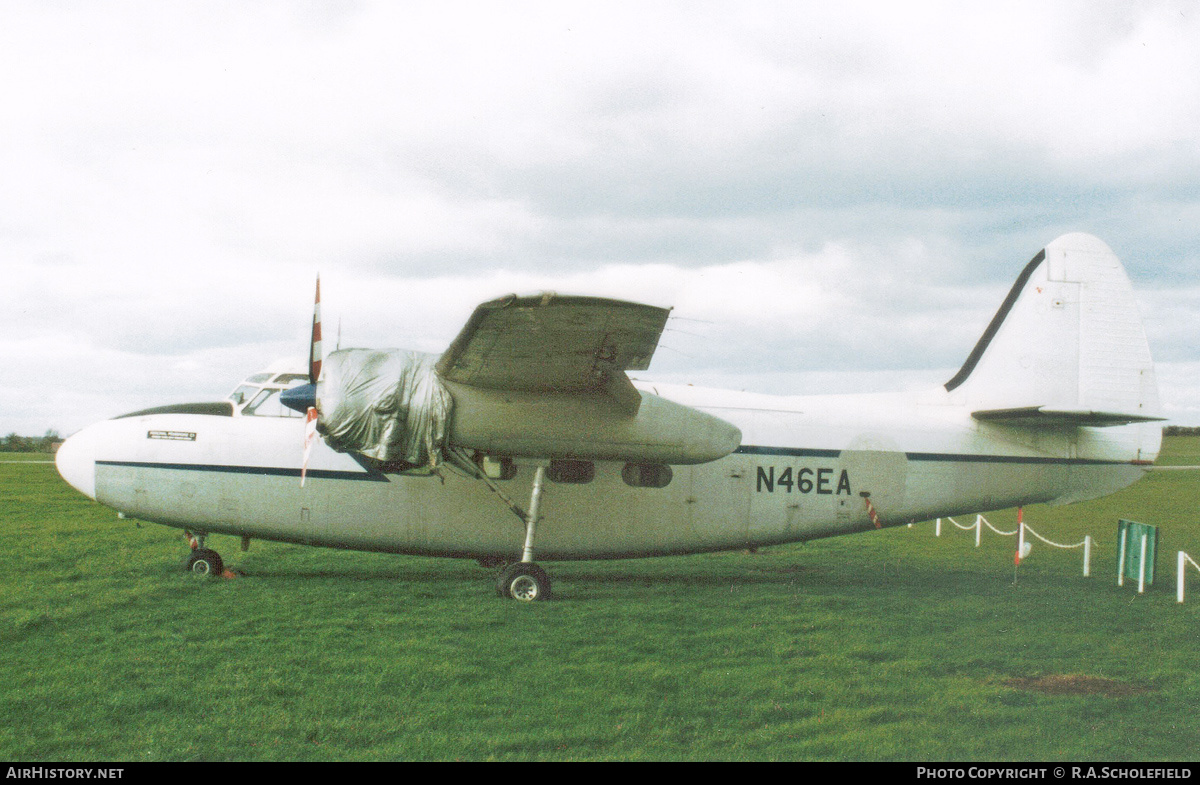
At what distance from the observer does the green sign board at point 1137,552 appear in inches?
382

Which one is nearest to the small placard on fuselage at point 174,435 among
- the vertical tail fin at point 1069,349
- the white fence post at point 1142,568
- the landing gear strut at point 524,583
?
the landing gear strut at point 524,583

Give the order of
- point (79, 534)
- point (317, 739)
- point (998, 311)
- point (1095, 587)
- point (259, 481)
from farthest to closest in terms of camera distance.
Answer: point (79, 534)
point (998, 311)
point (1095, 587)
point (259, 481)
point (317, 739)

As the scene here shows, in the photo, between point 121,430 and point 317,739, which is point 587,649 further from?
point 121,430

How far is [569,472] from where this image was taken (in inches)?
362

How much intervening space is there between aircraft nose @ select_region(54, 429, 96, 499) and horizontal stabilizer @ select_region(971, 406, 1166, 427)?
10572 mm

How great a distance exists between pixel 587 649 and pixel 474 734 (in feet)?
6.56

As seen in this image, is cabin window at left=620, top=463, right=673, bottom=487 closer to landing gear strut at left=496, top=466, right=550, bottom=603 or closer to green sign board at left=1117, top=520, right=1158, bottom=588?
landing gear strut at left=496, top=466, right=550, bottom=603

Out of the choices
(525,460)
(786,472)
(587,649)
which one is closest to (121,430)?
(525,460)

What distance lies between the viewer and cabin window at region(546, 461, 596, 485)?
918 centimetres

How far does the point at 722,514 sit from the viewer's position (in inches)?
375

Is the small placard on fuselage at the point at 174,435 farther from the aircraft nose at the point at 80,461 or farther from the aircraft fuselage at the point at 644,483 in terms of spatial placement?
the aircraft nose at the point at 80,461

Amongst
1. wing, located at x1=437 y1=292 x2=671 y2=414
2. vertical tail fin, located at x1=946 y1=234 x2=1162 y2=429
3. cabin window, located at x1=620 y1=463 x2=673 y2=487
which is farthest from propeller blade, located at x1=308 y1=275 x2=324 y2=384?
vertical tail fin, located at x1=946 y1=234 x2=1162 y2=429

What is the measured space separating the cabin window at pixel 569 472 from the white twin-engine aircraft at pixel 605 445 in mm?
23
